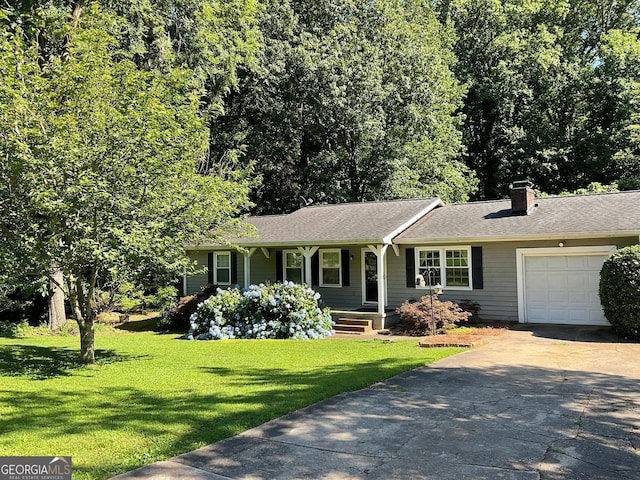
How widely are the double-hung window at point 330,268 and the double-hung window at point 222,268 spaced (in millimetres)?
4143

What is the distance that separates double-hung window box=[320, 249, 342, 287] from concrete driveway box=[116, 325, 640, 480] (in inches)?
365

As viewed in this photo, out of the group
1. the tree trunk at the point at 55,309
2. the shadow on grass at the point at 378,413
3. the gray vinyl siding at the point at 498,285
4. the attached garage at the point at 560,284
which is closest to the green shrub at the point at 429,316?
the gray vinyl siding at the point at 498,285

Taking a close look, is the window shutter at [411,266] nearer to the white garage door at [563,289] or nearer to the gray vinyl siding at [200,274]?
the white garage door at [563,289]

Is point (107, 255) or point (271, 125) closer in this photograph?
point (107, 255)

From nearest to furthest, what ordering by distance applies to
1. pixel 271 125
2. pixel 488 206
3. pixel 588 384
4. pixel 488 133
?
pixel 588 384, pixel 488 206, pixel 271 125, pixel 488 133

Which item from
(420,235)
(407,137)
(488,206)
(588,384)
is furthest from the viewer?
(407,137)

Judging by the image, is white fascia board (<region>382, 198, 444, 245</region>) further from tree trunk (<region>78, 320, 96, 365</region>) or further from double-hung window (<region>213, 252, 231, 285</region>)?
tree trunk (<region>78, 320, 96, 365</region>)

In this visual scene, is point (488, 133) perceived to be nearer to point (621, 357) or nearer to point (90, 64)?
point (621, 357)

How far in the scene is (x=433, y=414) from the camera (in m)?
5.61

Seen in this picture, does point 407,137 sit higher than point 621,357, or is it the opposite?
point 407,137

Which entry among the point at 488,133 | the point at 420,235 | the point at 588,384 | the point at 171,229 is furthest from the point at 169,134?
the point at 488,133

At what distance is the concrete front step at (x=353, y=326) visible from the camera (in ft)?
47.2

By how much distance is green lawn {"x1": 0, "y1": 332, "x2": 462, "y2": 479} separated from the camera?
4.71m

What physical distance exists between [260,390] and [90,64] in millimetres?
6380
